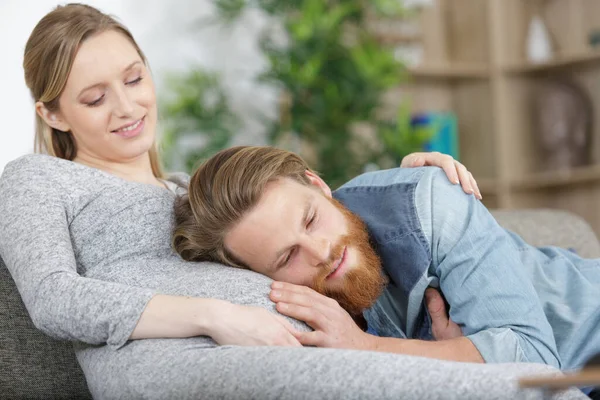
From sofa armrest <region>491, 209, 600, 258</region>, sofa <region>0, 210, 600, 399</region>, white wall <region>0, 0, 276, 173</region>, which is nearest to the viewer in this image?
sofa <region>0, 210, 600, 399</region>

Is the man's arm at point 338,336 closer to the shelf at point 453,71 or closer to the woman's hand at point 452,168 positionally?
the woman's hand at point 452,168

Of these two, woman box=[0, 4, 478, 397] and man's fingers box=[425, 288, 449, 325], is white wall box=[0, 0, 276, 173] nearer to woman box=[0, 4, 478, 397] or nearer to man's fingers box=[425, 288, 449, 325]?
woman box=[0, 4, 478, 397]

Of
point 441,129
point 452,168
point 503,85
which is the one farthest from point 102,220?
point 503,85

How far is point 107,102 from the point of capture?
6.24 feet

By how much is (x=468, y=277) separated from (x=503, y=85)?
3413 millimetres

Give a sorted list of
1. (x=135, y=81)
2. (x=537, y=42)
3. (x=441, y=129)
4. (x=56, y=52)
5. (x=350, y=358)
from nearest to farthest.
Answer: (x=350, y=358)
(x=56, y=52)
(x=135, y=81)
(x=441, y=129)
(x=537, y=42)

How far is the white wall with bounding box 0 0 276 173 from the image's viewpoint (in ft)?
11.6

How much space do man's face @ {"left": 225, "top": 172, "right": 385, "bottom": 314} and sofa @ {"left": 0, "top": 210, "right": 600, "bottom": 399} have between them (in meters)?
0.44

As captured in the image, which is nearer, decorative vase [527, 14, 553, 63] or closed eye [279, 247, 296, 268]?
closed eye [279, 247, 296, 268]

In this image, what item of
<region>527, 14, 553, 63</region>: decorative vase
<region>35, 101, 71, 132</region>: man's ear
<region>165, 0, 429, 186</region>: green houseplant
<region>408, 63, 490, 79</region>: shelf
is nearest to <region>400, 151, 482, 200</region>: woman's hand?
<region>35, 101, 71, 132</region>: man's ear

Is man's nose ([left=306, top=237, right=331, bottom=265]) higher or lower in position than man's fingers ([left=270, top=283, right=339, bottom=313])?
higher

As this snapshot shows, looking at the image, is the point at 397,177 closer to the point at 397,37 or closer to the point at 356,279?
the point at 356,279

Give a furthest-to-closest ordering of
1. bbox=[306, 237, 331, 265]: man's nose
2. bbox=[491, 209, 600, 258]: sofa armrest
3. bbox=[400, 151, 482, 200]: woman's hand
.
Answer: bbox=[491, 209, 600, 258]: sofa armrest → bbox=[400, 151, 482, 200]: woman's hand → bbox=[306, 237, 331, 265]: man's nose

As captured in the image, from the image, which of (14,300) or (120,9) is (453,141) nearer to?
(120,9)
